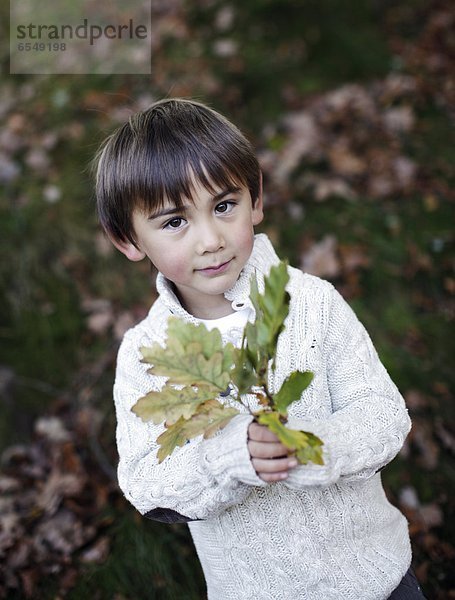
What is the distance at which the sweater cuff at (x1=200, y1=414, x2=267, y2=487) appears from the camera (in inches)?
53.7

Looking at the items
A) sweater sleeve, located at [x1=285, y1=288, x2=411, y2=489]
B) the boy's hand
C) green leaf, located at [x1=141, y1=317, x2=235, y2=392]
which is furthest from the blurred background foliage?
green leaf, located at [x1=141, y1=317, x2=235, y2=392]

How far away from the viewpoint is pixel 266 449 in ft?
4.38

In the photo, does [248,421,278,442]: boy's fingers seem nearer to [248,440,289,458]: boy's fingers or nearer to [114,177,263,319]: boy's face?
[248,440,289,458]: boy's fingers

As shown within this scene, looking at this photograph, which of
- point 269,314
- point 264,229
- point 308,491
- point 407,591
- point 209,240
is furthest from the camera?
point 264,229

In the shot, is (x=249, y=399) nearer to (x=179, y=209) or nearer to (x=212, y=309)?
(x=212, y=309)

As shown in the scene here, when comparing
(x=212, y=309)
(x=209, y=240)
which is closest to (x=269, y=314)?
(x=209, y=240)

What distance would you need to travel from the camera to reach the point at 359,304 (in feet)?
10.6

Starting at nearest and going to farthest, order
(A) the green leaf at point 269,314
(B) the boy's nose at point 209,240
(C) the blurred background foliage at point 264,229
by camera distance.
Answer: (A) the green leaf at point 269,314 → (B) the boy's nose at point 209,240 → (C) the blurred background foliage at point 264,229

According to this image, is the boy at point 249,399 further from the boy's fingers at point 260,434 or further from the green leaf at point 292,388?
the green leaf at point 292,388

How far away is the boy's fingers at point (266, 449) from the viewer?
133cm

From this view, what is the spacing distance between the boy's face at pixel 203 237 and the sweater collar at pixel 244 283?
0.16 feet

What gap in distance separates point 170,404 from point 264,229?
8.20 feet

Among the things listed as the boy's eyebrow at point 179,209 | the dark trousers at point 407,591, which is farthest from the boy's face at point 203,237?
the dark trousers at point 407,591

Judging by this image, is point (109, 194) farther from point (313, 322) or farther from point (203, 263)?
point (313, 322)
